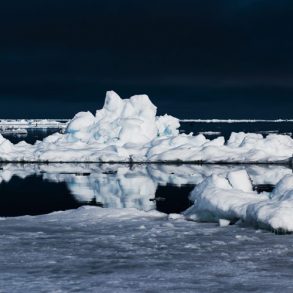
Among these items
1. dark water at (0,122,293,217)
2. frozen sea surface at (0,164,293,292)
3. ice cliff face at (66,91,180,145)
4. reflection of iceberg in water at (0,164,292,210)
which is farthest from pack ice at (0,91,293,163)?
frozen sea surface at (0,164,293,292)

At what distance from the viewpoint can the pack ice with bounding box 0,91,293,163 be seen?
4778cm

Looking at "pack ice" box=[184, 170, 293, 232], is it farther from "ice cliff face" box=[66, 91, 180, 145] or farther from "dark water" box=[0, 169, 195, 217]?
"ice cliff face" box=[66, 91, 180, 145]

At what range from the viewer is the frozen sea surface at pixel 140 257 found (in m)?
9.21

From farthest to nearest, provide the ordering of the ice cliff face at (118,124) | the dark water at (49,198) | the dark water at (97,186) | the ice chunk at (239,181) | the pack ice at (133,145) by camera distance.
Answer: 1. the ice cliff face at (118,124)
2. the pack ice at (133,145)
3. the dark water at (97,186)
4. the dark water at (49,198)
5. the ice chunk at (239,181)

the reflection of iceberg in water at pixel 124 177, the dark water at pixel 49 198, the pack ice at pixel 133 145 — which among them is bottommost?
the dark water at pixel 49 198

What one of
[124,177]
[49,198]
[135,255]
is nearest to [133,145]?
[124,177]

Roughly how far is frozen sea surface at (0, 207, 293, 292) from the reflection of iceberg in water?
8.22m

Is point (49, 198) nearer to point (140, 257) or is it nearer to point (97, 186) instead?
point (97, 186)

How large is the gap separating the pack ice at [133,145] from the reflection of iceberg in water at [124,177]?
2317 mm

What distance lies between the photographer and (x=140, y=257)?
11.3m

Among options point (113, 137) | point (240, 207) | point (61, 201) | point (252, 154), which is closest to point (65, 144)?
point (113, 137)

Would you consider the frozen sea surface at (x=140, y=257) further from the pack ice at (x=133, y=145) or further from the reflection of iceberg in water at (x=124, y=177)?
the pack ice at (x=133, y=145)

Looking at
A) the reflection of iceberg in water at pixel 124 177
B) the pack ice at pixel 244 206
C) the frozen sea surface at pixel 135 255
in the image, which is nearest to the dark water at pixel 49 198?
the reflection of iceberg in water at pixel 124 177

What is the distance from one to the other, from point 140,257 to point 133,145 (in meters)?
40.7
